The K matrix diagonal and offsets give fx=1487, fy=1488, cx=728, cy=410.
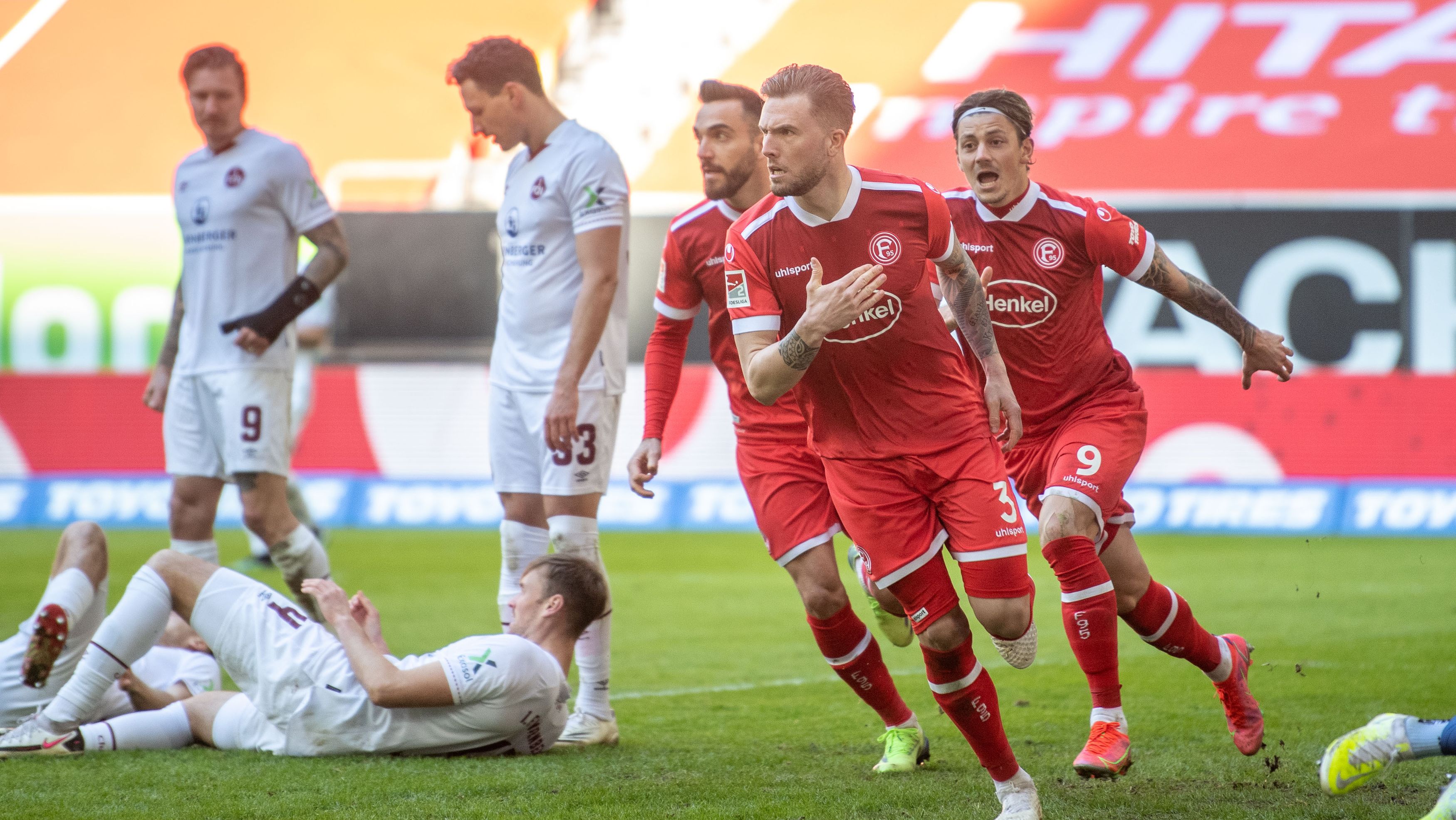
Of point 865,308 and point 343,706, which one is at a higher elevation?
point 865,308

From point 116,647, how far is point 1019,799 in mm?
2932

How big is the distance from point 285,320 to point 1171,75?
13832 millimetres

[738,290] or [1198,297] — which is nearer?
[738,290]

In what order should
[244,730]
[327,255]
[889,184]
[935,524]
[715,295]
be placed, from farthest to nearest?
[327,255]
[715,295]
[244,730]
[935,524]
[889,184]

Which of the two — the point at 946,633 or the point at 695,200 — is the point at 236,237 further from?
the point at 695,200

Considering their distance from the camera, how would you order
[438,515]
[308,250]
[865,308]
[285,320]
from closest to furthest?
[865,308] → [285,320] → [438,515] → [308,250]

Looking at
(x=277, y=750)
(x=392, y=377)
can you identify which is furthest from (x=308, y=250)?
(x=277, y=750)

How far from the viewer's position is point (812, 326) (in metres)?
3.79

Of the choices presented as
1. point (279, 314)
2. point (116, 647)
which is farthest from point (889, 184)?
point (279, 314)

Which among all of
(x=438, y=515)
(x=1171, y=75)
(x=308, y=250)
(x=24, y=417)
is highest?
(x=1171, y=75)

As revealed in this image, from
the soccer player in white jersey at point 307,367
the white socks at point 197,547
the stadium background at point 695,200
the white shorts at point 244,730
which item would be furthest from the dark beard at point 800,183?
the stadium background at point 695,200

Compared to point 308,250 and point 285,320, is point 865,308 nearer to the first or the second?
point 285,320

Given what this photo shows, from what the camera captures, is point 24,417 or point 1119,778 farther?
point 24,417

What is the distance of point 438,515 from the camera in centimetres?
1395
